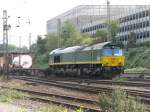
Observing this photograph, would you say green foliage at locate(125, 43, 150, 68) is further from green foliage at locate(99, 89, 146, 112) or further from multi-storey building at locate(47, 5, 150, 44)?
green foliage at locate(99, 89, 146, 112)

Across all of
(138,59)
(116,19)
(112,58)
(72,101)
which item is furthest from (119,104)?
(116,19)

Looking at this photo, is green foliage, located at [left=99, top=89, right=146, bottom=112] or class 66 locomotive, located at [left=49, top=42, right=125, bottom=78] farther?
class 66 locomotive, located at [left=49, top=42, right=125, bottom=78]

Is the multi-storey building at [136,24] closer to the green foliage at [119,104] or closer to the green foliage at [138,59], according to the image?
the green foliage at [138,59]

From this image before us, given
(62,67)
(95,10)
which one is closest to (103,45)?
(62,67)

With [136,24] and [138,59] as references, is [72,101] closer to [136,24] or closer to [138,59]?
[138,59]

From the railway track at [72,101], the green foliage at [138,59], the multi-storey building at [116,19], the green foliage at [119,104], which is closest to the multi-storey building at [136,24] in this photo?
the multi-storey building at [116,19]

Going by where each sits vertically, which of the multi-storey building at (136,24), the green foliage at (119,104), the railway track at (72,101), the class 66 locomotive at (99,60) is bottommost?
the railway track at (72,101)

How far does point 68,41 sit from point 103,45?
6009cm

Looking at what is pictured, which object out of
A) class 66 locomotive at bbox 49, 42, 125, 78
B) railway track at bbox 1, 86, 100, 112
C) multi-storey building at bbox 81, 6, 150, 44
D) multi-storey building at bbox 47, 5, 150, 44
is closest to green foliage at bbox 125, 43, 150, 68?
class 66 locomotive at bbox 49, 42, 125, 78


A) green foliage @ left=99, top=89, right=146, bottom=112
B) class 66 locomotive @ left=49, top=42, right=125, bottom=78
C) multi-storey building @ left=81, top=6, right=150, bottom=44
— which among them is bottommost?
green foliage @ left=99, top=89, right=146, bottom=112

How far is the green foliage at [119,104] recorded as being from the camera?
11.0 m

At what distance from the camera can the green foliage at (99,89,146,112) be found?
36.0 ft

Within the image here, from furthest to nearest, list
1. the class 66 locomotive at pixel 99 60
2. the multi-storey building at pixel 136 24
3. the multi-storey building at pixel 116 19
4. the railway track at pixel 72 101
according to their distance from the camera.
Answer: the multi-storey building at pixel 116 19, the multi-storey building at pixel 136 24, the class 66 locomotive at pixel 99 60, the railway track at pixel 72 101

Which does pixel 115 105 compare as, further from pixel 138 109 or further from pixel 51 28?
pixel 51 28
